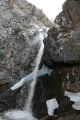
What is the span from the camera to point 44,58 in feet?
48.5

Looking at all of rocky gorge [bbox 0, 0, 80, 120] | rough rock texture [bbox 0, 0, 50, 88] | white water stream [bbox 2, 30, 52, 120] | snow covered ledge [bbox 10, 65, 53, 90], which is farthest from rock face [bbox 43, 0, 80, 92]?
rough rock texture [bbox 0, 0, 50, 88]

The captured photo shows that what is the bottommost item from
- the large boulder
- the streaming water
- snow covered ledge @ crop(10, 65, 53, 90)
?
the streaming water

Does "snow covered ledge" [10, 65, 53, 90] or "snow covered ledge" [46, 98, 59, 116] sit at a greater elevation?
"snow covered ledge" [10, 65, 53, 90]

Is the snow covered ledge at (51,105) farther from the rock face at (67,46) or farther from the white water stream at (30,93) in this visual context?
the white water stream at (30,93)

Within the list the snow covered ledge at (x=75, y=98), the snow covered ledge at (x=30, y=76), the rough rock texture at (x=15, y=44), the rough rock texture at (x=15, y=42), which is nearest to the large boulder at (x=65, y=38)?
the snow covered ledge at (x=30, y=76)

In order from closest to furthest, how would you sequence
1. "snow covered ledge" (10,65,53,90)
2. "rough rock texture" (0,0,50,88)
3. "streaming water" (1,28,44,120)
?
"streaming water" (1,28,44,120), "snow covered ledge" (10,65,53,90), "rough rock texture" (0,0,50,88)

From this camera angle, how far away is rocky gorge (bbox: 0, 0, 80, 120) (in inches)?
500

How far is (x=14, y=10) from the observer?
20000mm

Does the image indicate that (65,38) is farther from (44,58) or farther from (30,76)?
(30,76)

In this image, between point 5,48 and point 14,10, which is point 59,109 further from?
point 14,10

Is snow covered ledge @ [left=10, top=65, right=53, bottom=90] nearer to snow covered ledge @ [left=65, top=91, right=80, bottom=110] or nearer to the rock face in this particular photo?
the rock face

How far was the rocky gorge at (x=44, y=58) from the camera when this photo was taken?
500 inches

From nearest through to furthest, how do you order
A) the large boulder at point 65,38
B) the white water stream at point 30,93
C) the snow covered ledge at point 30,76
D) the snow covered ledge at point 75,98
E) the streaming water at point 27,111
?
1. the snow covered ledge at point 75,98
2. the large boulder at point 65,38
3. the streaming water at point 27,111
4. the white water stream at point 30,93
5. the snow covered ledge at point 30,76

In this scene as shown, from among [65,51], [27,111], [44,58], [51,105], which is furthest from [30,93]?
[65,51]
